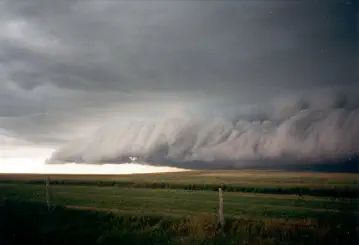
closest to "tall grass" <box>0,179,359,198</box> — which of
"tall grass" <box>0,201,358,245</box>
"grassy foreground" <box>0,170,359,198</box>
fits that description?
"grassy foreground" <box>0,170,359,198</box>

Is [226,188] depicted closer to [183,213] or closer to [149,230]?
[183,213]

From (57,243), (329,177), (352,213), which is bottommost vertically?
(57,243)

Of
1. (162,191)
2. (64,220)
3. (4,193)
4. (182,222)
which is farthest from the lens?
(162,191)

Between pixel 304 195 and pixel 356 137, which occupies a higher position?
pixel 356 137

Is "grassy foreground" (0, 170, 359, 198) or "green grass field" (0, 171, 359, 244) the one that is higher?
"grassy foreground" (0, 170, 359, 198)

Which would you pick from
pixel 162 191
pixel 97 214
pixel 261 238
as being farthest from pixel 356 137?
pixel 162 191

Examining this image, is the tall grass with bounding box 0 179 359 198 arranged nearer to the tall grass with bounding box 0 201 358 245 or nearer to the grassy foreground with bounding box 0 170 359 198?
the grassy foreground with bounding box 0 170 359 198

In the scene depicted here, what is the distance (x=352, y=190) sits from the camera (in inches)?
430

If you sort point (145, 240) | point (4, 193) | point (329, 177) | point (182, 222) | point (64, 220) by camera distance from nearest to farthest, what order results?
point (145, 240), point (182, 222), point (329, 177), point (64, 220), point (4, 193)

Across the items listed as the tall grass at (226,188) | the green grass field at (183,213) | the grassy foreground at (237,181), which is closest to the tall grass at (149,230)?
the green grass field at (183,213)

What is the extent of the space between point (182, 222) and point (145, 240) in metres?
1.22

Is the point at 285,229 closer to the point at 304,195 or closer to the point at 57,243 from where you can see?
the point at 57,243

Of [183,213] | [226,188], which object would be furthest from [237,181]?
[183,213]

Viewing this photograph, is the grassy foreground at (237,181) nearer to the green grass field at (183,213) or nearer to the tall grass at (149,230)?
the green grass field at (183,213)
